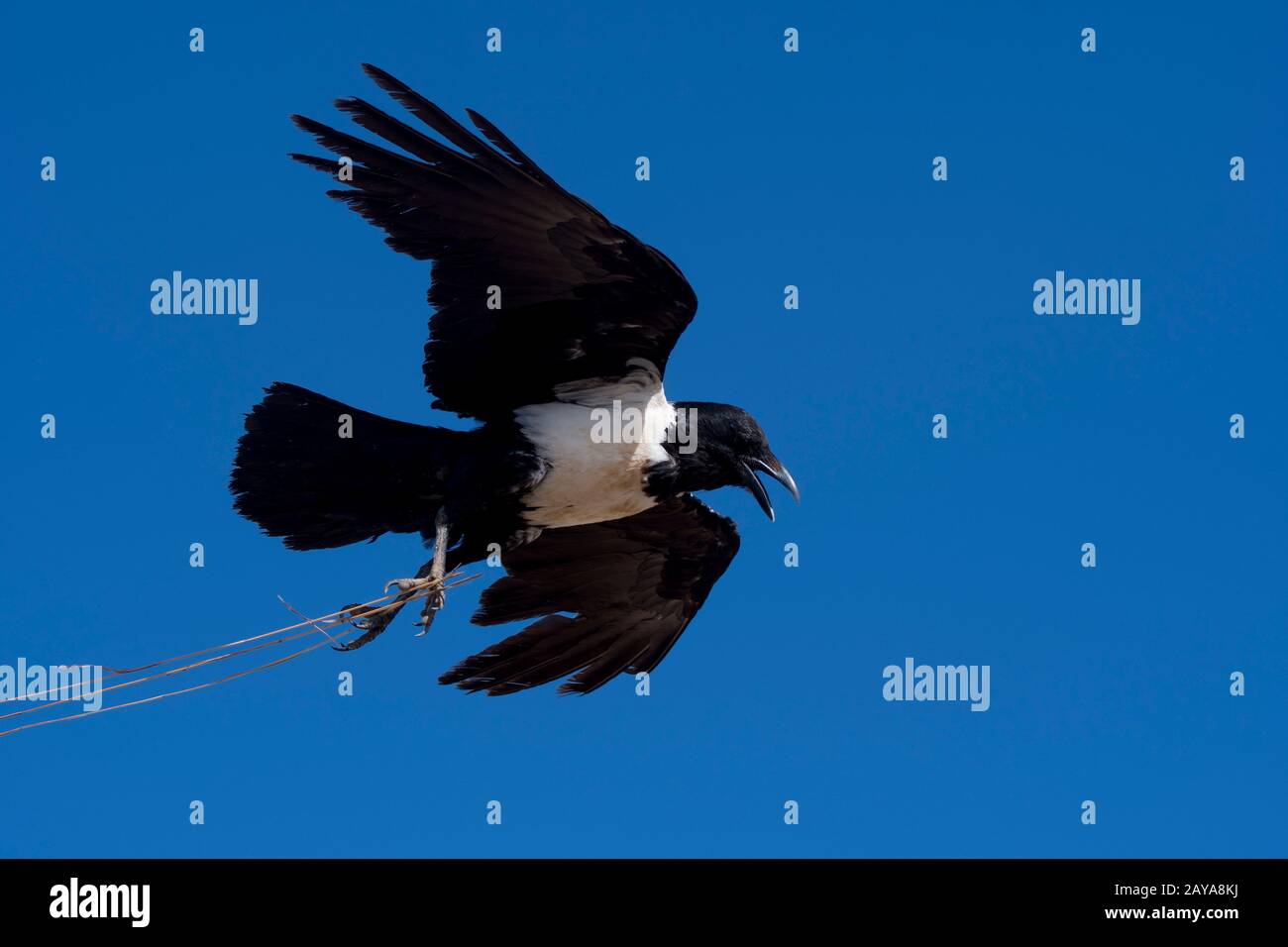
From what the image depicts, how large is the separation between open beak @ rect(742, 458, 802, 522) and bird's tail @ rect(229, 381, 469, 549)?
68.4 inches

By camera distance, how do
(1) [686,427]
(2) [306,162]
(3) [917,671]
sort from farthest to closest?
(3) [917,671]
(1) [686,427]
(2) [306,162]

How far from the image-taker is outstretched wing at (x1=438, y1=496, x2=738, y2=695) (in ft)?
30.5

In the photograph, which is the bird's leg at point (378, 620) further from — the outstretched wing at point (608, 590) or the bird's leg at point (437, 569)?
the outstretched wing at point (608, 590)

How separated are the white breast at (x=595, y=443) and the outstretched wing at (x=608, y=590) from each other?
680mm

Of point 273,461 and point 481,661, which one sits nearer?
point 273,461

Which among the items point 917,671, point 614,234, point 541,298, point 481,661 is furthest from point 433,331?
point 917,671

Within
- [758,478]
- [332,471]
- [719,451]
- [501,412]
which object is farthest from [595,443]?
[332,471]

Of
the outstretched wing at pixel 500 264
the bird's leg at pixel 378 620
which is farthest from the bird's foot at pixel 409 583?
the outstretched wing at pixel 500 264

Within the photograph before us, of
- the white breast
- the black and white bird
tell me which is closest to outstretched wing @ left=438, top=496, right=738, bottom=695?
the black and white bird

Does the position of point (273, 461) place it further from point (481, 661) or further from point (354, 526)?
point (481, 661)

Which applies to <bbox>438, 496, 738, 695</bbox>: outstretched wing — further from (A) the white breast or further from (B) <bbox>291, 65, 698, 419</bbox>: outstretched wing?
(B) <bbox>291, 65, 698, 419</bbox>: outstretched wing

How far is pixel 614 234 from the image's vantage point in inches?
303

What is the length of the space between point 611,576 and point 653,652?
0.54 meters

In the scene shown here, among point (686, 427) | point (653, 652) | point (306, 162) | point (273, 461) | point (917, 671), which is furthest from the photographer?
point (917, 671)
